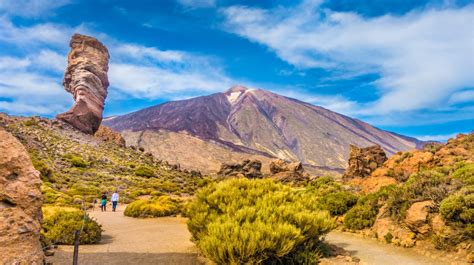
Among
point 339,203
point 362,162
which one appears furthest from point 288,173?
point 339,203

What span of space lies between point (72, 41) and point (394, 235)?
6306 cm

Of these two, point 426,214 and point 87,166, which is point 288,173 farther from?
point 426,214

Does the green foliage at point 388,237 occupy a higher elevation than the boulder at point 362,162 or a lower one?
lower

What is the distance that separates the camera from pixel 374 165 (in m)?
35.6

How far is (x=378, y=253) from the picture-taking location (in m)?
10.6

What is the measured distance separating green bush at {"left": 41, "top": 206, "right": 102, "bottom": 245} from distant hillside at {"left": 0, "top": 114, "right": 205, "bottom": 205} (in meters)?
15.2

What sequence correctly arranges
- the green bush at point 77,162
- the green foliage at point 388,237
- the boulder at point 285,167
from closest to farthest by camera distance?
1. the green foliage at point 388,237
2. the green bush at point 77,162
3. the boulder at point 285,167

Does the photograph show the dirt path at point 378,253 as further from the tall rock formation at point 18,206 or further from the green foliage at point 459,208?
the tall rock formation at point 18,206

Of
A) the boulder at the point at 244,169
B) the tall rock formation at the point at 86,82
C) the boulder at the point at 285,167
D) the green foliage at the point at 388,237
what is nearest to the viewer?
the green foliage at the point at 388,237

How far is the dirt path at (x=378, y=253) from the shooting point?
9609mm

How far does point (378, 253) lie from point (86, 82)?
57294mm

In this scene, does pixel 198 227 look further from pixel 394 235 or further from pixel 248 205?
pixel 394 235

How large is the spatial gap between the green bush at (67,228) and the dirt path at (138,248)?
36cm

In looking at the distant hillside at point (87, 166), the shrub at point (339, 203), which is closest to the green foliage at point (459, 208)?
the shrub at point (339, 203)
